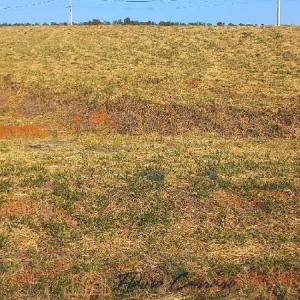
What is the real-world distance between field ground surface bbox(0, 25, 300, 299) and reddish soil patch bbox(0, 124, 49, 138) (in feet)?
0.40

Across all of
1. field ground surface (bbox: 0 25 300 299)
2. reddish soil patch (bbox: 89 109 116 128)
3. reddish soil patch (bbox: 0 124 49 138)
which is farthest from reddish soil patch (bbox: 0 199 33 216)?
reddish soil patch (bbox: 89 109 116 128)

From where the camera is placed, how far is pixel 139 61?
34281mm

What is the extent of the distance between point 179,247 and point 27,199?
343 cm

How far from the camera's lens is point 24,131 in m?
20.6

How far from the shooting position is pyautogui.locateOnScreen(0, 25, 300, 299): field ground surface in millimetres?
6348

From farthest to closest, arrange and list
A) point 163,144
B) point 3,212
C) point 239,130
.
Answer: point 239,130 < point 163,144 < point 3,212

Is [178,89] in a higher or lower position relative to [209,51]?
lower

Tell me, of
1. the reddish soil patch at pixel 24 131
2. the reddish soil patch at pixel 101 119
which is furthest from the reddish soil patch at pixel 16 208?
the reddish soil patch at pixel 101 119

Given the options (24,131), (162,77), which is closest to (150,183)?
(24,131)

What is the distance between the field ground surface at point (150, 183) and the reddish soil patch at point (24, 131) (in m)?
0.12

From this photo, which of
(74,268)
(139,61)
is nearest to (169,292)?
(74,268)

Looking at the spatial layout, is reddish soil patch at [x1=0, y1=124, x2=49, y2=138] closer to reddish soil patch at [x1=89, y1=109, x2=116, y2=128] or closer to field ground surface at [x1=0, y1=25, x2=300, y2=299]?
field ground surface at [x1=0, y1=25, x2=300, y2=299]

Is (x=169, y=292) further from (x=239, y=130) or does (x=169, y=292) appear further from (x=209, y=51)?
(x=209, y=51)

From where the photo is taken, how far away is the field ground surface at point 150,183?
6348 mm
